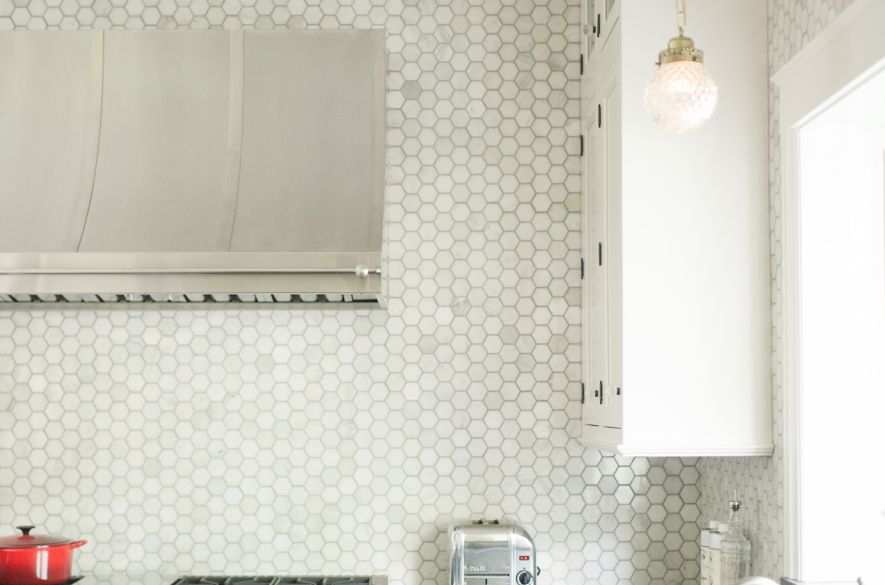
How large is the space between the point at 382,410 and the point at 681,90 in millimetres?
1771

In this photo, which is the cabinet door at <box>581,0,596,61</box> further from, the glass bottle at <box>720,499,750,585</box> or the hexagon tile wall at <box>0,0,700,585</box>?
the glass bottle at <box>720,499,750,585</box>

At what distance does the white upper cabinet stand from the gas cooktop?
0.98m

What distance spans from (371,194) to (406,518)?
107 centimetres

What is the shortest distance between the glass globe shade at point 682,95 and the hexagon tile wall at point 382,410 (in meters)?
1.50

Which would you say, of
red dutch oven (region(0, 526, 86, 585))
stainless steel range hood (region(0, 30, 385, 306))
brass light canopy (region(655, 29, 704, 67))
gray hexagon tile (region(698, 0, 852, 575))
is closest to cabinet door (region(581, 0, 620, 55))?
gray hexagon tile (region(698, 0, 852, 575))

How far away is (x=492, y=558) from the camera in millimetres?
2803

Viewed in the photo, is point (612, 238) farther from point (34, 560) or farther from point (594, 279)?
point (34, 560)

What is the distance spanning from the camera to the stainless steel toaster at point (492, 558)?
2791mm

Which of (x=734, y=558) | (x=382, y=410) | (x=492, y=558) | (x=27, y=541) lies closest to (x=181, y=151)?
(x=382, y=410)

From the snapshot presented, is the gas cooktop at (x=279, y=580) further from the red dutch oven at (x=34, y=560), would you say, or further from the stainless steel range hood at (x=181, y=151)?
the stainless steel range hood at (x=181, y=151)

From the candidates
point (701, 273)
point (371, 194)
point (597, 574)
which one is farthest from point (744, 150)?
A: point (597, 574)

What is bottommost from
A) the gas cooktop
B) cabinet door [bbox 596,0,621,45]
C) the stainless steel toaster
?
the gas cooktop

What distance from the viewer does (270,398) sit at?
3141mm

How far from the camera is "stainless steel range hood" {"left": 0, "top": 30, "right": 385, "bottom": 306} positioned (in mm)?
2752
